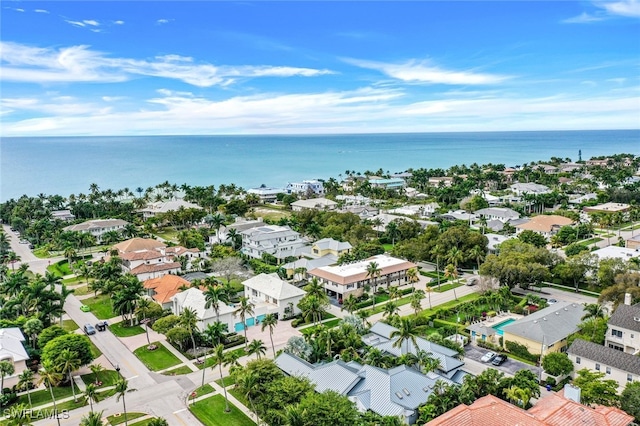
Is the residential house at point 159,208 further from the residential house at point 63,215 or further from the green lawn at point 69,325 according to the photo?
the green lawn at point 69,325

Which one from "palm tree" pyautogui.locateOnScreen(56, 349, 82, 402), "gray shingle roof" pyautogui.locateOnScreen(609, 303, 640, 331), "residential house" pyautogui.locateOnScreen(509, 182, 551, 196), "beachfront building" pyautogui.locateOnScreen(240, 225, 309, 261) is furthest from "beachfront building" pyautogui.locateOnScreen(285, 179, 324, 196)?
"palm tree" pyautogui.locateOnScreen(56, 349, 82, 402)

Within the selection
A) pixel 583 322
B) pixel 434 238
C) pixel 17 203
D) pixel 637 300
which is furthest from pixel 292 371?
pixel 17 203

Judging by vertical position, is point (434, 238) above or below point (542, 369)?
above

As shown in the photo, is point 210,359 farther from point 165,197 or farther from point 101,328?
point 165,197

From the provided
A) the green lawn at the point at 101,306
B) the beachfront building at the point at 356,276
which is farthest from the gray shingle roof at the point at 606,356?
the green lawn at the point at 101,306

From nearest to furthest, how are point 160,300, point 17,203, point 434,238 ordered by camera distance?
point 160,300
point 434,238
point 17,203
